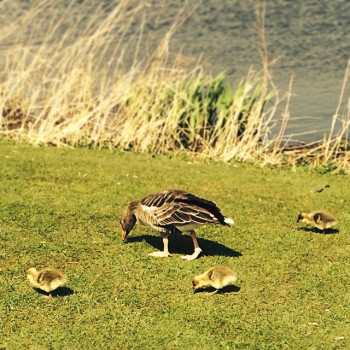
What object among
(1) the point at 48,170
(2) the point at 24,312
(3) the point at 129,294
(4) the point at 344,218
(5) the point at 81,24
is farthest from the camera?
(5) the point at 81,24

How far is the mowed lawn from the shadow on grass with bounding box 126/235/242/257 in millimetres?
16

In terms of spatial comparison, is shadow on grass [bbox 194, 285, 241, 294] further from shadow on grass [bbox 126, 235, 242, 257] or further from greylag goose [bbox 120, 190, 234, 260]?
shadow on grass [bbox 126, 235, 242, 257]

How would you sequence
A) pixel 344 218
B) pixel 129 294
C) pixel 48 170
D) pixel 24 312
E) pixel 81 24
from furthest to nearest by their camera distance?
pixel 81 24 → pixel 48 170 → pixel 344 218 → pixel 129 294 → pixel 24 312

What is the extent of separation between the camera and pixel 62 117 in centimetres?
1638

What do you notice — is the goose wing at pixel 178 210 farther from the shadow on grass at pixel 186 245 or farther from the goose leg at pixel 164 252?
the shadow on grass at pixel 186 245

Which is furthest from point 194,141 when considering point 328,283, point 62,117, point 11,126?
point 328,283

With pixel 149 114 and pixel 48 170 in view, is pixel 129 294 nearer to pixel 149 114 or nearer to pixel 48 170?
pixel 48 170

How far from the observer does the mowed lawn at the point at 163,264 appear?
23.3 ft

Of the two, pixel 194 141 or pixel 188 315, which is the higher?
pixel 188 315

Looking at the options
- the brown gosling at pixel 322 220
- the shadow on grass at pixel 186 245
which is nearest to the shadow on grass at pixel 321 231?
the brown gosling at pixel 322 220

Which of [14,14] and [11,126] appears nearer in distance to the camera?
[11,126]

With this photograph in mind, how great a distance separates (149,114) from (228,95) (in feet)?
6.02

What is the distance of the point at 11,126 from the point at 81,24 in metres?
15.8

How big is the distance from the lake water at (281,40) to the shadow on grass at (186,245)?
10419 millimetres
